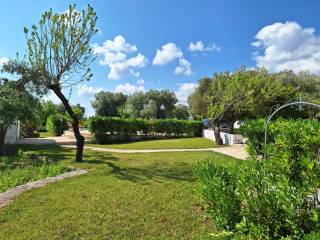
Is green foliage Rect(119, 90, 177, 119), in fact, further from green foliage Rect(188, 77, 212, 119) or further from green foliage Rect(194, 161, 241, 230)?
green foliage Rect(194, 161, 241, 230)

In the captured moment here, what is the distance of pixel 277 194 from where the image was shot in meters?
3.19

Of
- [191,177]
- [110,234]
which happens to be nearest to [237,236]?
[110,234]

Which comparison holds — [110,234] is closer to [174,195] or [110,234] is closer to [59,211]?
[59,211]

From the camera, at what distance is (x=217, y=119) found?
23.6 meters

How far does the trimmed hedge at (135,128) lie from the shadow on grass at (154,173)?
43.2 ft

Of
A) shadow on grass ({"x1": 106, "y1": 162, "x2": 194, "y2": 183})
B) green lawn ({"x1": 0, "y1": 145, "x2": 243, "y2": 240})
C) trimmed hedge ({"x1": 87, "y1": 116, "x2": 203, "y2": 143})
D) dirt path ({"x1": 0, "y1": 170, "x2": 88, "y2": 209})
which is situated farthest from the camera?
trimmed hedge ({"x1": 87, "y1": 116, "x2": 203, "y2": 143})

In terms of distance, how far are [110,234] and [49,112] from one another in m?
40.3

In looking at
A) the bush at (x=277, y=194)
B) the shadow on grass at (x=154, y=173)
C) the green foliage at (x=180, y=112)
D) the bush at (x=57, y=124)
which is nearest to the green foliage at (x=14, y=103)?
the shadow on grass at (x=154, y=173)

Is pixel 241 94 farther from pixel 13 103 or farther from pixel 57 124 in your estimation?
pixel 57 124

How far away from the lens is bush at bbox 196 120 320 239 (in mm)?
3131

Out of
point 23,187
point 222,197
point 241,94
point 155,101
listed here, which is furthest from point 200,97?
point 222,197

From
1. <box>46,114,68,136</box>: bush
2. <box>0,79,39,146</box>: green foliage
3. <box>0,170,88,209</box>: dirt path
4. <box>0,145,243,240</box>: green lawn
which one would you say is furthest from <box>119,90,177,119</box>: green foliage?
<box>0,145,243,240</box>: green lawn

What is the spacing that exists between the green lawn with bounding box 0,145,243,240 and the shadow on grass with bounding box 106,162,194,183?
94 mm

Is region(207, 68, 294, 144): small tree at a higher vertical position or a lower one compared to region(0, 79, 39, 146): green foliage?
higher
